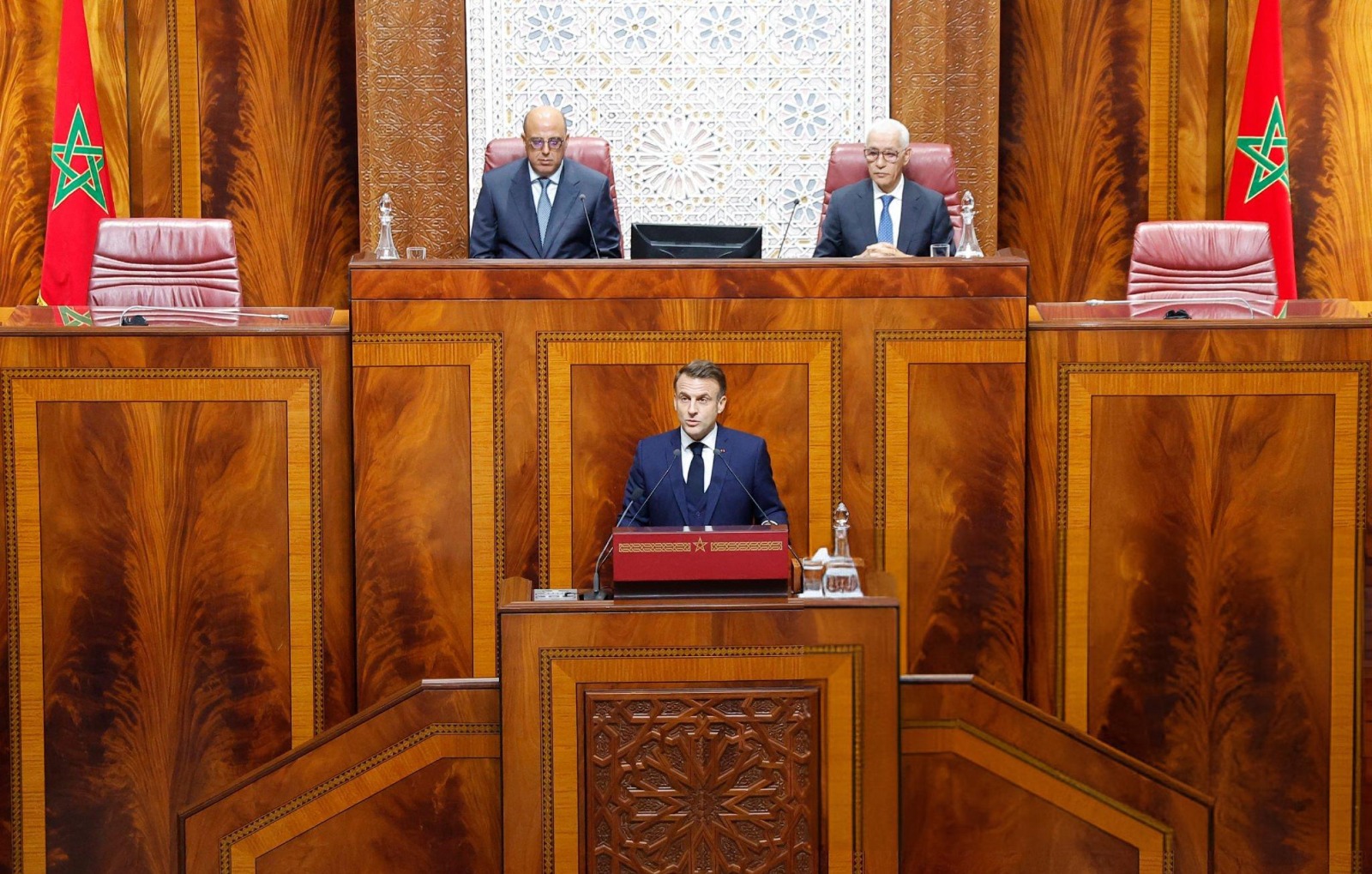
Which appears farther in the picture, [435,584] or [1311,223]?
[1311,223]

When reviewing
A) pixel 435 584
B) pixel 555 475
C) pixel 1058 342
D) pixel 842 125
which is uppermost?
pixel 842 125

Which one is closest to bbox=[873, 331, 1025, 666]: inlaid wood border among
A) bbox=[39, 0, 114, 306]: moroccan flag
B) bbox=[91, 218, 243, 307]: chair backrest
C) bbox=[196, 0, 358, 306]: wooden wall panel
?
bbox=[91, 218, 243, 307]: chair backrest

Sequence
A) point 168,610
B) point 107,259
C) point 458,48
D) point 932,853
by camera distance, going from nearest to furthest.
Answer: point 932,853
point 168,610
point 107,259
point 458,48

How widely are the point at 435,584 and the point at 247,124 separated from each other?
311 cm

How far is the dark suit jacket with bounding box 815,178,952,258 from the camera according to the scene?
18.7ft

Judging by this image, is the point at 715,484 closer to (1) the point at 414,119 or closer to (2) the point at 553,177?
(2) the point at 553,177

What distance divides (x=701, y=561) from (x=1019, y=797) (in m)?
1.06

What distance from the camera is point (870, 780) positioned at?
387cm

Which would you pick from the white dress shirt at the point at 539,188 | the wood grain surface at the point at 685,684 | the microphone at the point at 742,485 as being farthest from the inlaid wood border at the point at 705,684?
the white dress shirt at the point at 539,188

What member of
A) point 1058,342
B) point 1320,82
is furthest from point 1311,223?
point 1058,342

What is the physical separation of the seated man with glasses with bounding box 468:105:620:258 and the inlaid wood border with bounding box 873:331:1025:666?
122cm

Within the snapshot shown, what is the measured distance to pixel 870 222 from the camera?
A: 18.8ft

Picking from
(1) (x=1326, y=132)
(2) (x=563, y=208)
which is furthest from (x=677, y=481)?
(1) (x=1326, y=132)

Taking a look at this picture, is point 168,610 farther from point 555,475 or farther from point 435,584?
point 555,475
